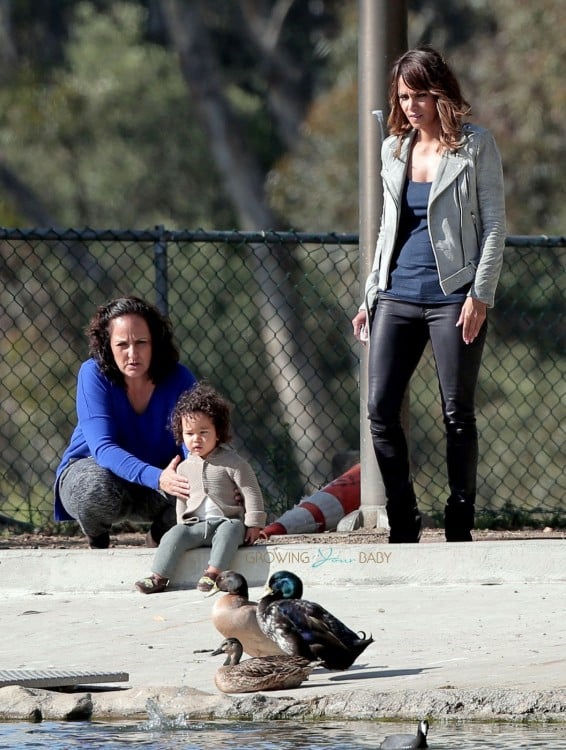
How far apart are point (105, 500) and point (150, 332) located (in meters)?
0.75

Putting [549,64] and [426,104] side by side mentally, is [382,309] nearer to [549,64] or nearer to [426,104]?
[426,104]

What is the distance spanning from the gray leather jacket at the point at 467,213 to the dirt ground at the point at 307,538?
3.96ft

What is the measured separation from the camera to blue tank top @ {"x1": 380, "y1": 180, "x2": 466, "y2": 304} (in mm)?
5711

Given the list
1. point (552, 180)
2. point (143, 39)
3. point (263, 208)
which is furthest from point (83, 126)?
point (552, 180)

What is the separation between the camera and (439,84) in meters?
5.66

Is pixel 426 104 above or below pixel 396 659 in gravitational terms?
above

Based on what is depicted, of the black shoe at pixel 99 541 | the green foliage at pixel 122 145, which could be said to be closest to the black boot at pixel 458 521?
the black shoe at pixel 99 541

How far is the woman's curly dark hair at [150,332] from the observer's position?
632 cm

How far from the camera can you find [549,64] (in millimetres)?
19609

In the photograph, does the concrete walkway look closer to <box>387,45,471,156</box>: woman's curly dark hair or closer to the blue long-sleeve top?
the blue long-sleeve top

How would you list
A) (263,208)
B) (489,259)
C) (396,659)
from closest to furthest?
(396,659) → (489,259) → (263,208)

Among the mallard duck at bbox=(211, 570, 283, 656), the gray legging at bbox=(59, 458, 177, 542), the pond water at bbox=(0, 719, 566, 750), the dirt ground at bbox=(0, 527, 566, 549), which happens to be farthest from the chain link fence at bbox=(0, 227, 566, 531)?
the pond water at bbox=(0, 719, 566, 750)

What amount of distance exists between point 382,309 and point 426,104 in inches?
31.6

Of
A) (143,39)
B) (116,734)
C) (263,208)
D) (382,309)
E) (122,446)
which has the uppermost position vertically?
(143,39)
